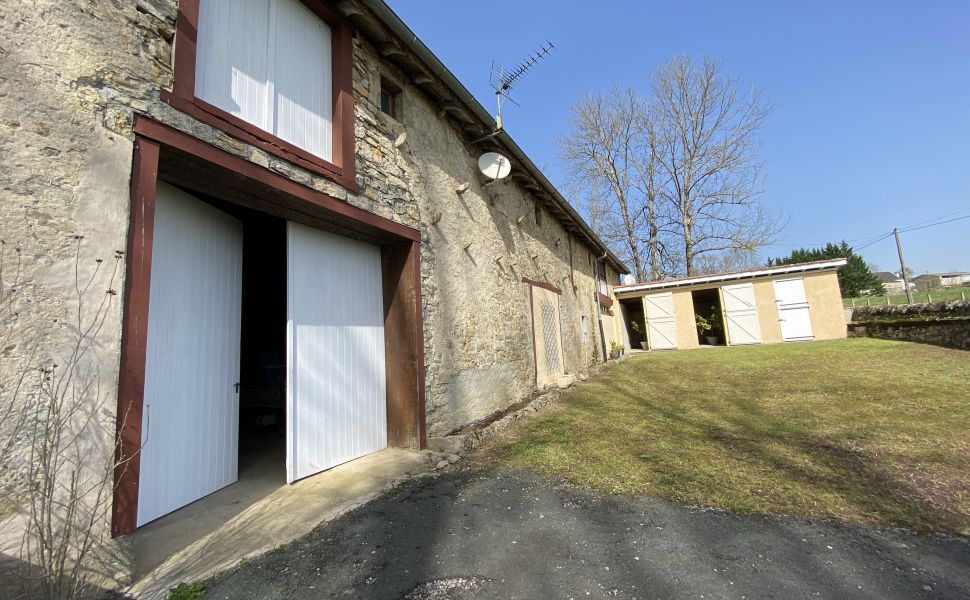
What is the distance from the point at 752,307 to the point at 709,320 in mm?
2302

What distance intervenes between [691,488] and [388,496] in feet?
8.50

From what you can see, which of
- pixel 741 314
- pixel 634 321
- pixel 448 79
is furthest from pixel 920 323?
pixel 448 79

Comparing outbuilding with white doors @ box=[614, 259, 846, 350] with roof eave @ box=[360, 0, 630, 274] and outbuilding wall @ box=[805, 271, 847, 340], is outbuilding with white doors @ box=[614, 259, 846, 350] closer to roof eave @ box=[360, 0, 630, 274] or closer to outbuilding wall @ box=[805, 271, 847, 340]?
outbuilding wall @ box=[805, 271, 847, 340]

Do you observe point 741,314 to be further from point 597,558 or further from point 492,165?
point 597,558

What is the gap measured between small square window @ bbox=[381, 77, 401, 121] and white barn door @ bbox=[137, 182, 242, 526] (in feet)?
7.94

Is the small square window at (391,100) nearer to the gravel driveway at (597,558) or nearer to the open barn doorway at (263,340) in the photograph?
the open barn doorway at (263,340)

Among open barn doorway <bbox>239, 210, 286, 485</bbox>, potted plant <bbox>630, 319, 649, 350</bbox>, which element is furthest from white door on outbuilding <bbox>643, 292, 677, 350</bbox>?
open barn doorway <bbox>239, 210, 286, 485</bbox>

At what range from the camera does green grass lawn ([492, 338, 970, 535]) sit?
2928 mm

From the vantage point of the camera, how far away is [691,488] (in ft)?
10.4

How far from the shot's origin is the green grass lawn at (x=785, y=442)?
2928 millimetres

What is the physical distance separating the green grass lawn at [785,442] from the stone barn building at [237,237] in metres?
1.81

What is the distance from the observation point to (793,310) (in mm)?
13984

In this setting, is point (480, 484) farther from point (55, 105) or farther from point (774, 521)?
point (55, 105)

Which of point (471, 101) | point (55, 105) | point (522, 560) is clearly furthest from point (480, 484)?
point (471, 101)
